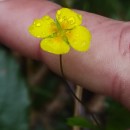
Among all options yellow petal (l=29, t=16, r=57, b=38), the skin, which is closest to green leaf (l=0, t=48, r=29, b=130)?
the skin

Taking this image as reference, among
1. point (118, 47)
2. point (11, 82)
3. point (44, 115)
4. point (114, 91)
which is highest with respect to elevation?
point (118, 47)

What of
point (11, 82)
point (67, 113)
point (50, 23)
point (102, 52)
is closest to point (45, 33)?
point (50, 23)

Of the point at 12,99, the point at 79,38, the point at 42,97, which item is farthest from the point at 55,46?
the point at 42,97

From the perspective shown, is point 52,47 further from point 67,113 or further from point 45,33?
point 67,113

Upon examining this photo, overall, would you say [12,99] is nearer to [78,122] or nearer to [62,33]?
[78,122]

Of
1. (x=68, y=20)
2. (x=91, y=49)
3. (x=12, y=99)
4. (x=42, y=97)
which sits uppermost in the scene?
(x=68, y=20)

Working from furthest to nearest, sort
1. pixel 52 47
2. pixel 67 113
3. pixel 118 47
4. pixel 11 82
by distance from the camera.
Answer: pixel 67 113
pixel 11 82
pixel 118 47
pixel 52 47

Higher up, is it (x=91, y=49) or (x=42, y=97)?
(x=91, y=49)

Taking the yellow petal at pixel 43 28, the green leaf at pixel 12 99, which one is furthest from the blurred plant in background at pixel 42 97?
the yellow petal at pixel 43 28
